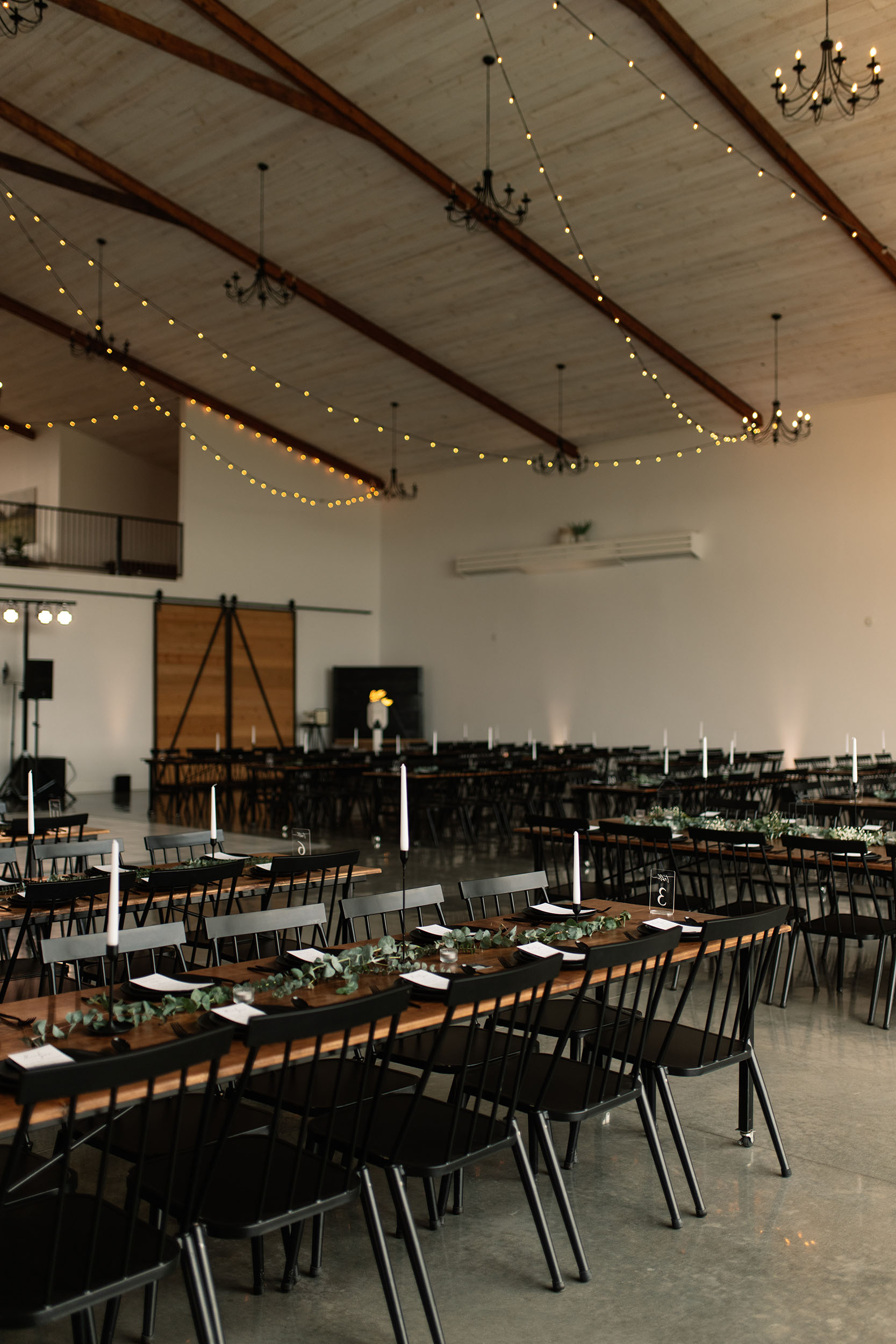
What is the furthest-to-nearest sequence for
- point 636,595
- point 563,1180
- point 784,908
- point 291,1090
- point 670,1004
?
1. point 636,595
2. point 670,1004
3. point 784,908
4. point 563,1180
5. point 291,1090

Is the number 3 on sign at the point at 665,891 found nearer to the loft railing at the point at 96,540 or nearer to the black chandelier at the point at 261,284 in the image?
the black chandelier at the point at 261,284

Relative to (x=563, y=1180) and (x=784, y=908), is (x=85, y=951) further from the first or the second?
(x=784, y=908)

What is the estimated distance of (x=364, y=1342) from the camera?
8.54ft

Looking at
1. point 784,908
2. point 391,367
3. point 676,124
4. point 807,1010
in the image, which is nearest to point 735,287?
point 676,124

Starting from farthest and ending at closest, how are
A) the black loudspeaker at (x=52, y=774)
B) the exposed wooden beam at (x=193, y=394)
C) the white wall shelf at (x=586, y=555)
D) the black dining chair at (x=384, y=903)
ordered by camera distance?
the white wall shelf at (x=586, y=555) → the exposed wooden beam at (x=193, y=394) → the black loudspeaker at (x=52, y=774) → the black dining chair at (x=384, y=903)

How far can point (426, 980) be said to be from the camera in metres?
3.22

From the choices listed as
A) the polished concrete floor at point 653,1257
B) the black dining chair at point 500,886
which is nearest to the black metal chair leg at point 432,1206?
the polished concrete floor at point 653,1257

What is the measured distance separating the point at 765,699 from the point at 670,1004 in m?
10.6

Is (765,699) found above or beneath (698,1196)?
above

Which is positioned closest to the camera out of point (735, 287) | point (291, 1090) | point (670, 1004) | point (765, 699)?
point (291, 1090)

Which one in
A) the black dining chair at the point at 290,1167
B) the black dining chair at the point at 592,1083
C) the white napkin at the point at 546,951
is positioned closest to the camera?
the black dining chair at the point at 290,1167

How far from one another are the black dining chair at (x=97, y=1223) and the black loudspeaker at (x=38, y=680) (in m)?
12.9

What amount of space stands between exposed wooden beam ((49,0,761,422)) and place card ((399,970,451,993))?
7.58 m

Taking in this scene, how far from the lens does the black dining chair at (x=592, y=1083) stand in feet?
9.66
